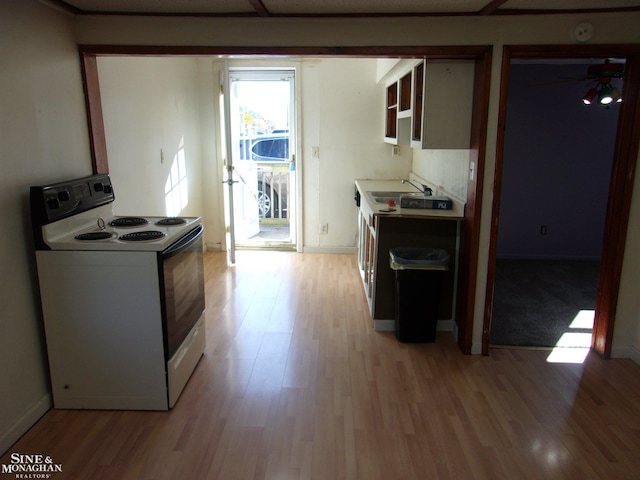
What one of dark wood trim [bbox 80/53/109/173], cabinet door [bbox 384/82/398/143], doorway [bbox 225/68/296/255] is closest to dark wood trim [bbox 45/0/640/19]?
dark wood trim [bbox 80/53/109/173]

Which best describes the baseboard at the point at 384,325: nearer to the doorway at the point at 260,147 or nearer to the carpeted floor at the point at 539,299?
the carpeted floor at the point at 539,299

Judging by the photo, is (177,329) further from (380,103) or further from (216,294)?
(380,103)

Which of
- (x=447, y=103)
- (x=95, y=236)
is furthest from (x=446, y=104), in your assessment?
(x=95, y=236)

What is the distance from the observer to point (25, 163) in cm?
228

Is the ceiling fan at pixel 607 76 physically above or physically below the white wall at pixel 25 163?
above

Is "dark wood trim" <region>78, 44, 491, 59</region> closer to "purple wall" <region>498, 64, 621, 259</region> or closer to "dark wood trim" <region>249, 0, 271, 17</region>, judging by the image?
"dark wood trim" <region>249, 0, 271, 17</region>

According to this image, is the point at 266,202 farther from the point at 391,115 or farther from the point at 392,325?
the point at 392,325

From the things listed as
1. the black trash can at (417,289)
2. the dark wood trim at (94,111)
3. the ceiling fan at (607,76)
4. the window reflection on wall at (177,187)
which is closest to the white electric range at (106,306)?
the dark wood trim at (94,111)

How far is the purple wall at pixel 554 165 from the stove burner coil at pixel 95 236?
4.24 metres

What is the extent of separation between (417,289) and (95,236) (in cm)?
202

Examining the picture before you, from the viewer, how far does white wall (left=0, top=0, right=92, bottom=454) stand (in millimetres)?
2168

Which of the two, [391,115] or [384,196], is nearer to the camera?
[384,196]

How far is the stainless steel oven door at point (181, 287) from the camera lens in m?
2.39

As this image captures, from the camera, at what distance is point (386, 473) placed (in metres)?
2.06
